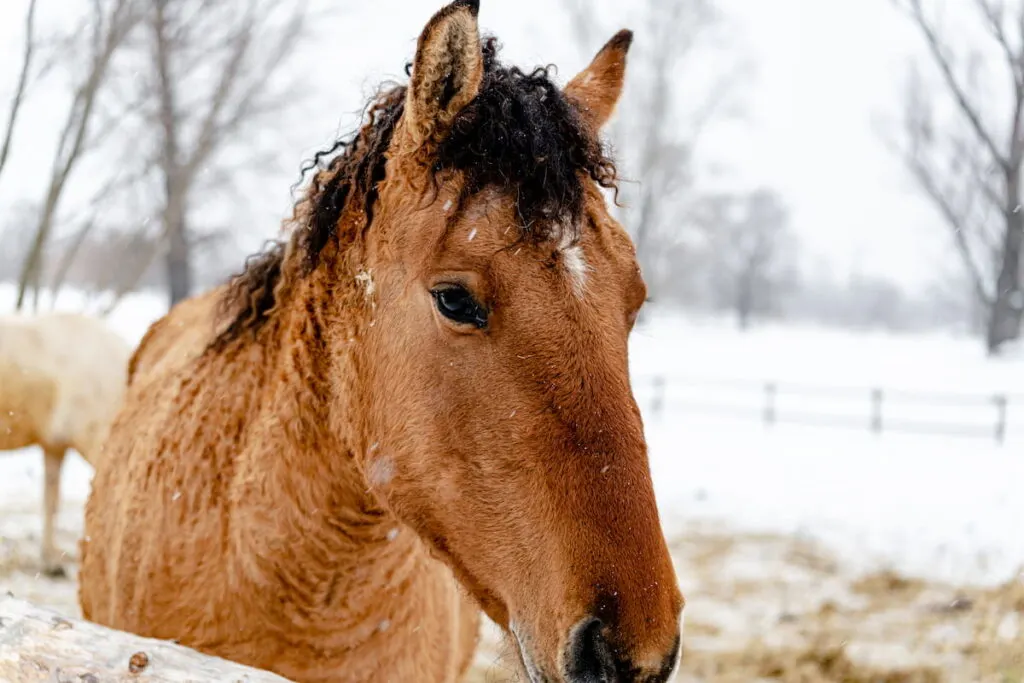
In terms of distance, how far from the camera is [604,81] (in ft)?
8.04

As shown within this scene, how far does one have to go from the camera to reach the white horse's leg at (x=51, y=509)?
21.4 feet

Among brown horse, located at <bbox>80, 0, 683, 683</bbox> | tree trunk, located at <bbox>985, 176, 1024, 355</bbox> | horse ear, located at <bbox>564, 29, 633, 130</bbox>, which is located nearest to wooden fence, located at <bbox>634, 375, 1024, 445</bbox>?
tree trunk, located at <bbox>985, 176, 1024, 355</bbox>

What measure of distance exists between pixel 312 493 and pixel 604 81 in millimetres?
1602

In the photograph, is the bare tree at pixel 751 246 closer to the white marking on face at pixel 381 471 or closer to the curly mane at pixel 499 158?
the curly mane at pixel 499 158

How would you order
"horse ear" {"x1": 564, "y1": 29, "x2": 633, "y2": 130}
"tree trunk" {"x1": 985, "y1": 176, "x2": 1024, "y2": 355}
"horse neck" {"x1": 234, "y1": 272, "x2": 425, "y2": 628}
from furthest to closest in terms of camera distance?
"tree trunk" {"x1": 985, "y1": 176, "x2": 1024, "y2": 355} → "horse ear" {"x1": 564, "y1": 29, "x2": 633, "y2": 130} → "horse neck" {"x1": 234, "y1": 272, "x2": 425, "y2": 628}

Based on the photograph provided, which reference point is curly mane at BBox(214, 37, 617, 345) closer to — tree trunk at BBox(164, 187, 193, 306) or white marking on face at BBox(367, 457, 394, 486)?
white marking on face at BBox(367, 457, 394, 486)

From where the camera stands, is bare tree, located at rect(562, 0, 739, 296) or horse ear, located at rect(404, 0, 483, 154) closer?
horse ear, located at rect(404, 0, 483, 154)

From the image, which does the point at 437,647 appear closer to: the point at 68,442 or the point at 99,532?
the point at 99,532

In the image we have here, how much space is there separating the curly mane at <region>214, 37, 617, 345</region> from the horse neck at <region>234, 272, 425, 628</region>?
0.91 feet

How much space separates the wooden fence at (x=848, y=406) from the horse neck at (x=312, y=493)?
47.4 ft

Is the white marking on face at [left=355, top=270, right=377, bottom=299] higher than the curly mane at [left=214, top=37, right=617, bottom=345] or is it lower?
lower

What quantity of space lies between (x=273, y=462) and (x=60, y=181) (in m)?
5.46

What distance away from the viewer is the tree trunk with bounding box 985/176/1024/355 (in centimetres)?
1519

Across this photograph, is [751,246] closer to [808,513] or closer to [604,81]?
[808,513]
